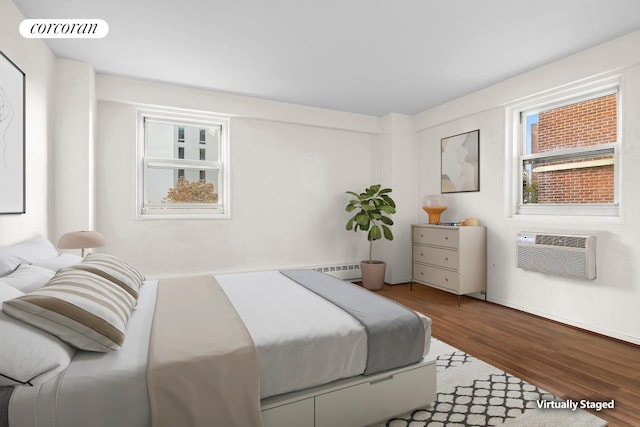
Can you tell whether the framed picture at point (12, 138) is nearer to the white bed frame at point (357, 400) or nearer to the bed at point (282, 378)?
the bed at point (282, 378)

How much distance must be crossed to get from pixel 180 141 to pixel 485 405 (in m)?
4.19

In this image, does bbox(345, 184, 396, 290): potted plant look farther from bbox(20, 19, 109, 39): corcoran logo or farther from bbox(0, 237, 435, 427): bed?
bbox(20, 19, 109, 39): corcoran logo

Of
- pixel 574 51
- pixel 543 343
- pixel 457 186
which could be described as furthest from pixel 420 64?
pixel 543 343

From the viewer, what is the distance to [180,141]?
4.21 metres

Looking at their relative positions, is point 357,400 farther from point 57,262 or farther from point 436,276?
point 436,276

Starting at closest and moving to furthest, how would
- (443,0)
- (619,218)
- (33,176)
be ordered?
(443,0)
(33,176)
(619,218)

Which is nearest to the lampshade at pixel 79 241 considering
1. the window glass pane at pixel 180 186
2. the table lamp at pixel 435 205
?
the window glass pane at pixel 180 186

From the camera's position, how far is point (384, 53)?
3086 millimetres

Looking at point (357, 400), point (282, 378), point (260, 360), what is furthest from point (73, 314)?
point (357, 400)

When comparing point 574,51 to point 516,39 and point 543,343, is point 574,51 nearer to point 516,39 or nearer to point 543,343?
point 516,39

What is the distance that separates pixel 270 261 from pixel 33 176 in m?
2.71

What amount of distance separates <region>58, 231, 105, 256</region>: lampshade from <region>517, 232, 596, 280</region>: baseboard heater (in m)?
4.27

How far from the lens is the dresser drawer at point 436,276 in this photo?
3.95m

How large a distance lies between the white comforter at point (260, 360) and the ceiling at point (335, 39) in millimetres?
2105
